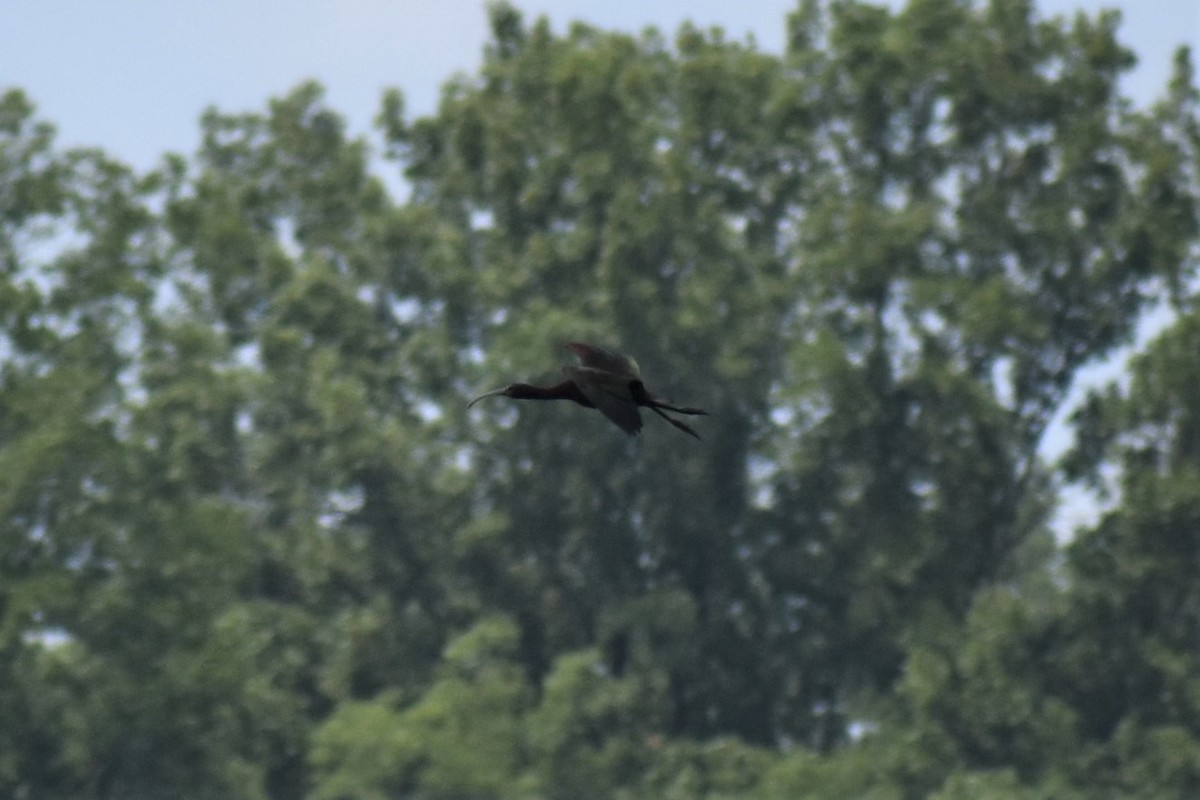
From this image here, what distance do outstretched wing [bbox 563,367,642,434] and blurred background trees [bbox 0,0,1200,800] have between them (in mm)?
23122

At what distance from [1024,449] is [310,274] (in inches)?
382

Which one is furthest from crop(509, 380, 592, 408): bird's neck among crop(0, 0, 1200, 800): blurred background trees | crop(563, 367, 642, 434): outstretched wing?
crop(0, 0, 1200, 800): blurred background trees

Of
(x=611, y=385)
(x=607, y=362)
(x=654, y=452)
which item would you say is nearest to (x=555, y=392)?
(x=607, y=362)

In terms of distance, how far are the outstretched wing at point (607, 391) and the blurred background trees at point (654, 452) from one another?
23122 millimetres

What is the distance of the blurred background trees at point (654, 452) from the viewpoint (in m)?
31.5

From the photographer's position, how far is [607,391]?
812 cm

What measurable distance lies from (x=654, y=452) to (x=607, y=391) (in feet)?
87.7

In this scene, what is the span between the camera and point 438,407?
3644cm

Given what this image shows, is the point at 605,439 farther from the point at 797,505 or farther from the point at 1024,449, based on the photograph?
the point at 1024,449

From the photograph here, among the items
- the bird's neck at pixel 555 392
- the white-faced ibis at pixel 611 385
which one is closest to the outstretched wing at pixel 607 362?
the white-faced ibis at pixel 611 385

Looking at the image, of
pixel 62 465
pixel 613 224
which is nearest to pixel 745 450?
pixel 613 224

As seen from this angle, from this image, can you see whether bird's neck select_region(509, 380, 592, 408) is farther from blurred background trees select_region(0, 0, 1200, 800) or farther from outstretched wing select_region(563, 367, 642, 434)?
blurred background trees select_region(0, 0, 1200, 800)

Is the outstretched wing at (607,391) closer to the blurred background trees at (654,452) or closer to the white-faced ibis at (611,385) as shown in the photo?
the white-faced ibis at (611,385)

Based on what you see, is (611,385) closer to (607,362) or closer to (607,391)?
(607,391)
